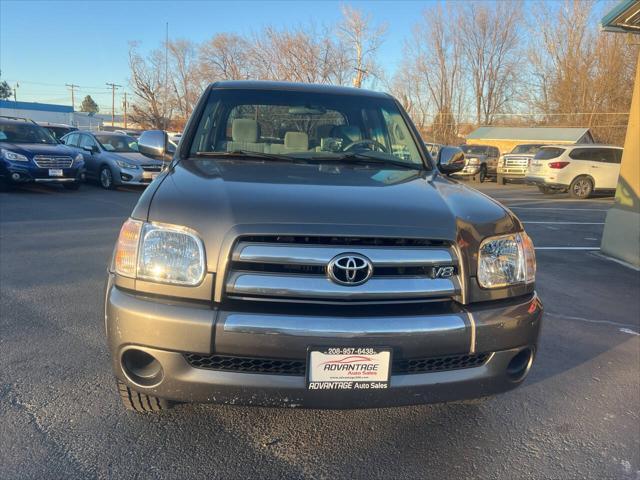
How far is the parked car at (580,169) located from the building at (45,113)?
185 ft

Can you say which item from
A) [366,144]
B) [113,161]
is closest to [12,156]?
[113,161]

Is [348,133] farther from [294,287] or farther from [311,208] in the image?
[294,287]

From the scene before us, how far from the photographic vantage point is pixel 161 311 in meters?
2.01

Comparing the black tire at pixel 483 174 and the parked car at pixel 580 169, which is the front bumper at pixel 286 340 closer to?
the parked car at pixel 580 169

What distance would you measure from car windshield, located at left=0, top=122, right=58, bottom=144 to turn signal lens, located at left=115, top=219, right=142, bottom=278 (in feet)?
39.0

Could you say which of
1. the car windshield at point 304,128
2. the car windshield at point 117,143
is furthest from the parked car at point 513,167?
the car windshield at point 304,128

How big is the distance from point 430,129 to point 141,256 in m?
50.3

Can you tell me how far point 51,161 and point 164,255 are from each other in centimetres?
1130

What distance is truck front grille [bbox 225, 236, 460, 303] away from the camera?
2.04 meters

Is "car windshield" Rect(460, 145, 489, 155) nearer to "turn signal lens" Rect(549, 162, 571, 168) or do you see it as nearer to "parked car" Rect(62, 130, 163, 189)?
"turn signal lens" Rect(549, 162, 571, 168)

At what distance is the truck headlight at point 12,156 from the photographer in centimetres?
1142

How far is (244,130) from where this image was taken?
3445mm

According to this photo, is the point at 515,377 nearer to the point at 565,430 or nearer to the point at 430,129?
the point at 565,430

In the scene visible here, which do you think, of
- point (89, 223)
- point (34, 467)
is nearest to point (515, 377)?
point (34, 467)
